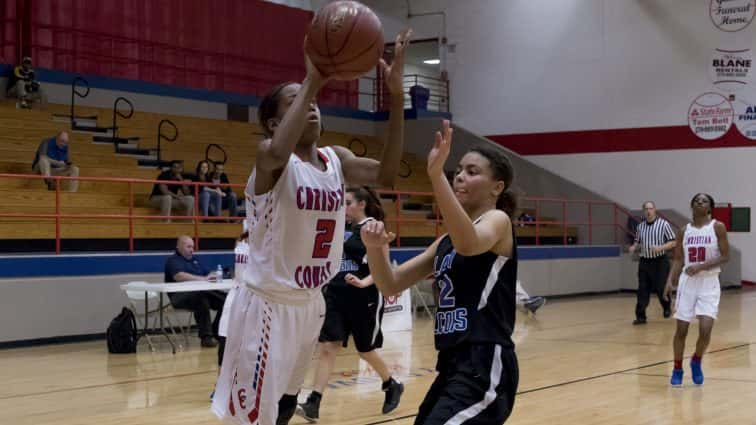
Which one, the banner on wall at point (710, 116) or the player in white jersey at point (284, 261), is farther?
the banner on wall at point (710, 116)

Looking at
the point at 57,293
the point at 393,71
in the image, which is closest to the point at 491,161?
the point at 393,71

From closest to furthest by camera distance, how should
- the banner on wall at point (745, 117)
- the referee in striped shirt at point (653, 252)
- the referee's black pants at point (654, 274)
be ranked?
the referee's black pants at point (654, 274) < the referee in striped shirt at point (653, 252) < the banner on wall at point (745, 117)

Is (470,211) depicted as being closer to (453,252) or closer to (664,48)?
(453,252)

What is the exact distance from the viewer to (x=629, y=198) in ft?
75.5

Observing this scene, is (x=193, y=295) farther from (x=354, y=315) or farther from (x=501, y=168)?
(x=501, y=168)

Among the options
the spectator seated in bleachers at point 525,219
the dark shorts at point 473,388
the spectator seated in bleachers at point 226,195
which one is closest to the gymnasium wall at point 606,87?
the spectator seated in bleachers at point 525,219

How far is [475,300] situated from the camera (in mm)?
3908

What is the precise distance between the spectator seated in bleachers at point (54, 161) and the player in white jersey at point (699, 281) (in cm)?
943

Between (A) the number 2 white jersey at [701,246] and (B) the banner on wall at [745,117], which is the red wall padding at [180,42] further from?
(A) the number 2 white jersey at [701,246]

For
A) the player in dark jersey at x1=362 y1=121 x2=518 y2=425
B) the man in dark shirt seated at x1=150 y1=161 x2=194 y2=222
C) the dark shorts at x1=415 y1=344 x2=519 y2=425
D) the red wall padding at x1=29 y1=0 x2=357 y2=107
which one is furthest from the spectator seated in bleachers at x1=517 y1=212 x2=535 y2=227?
the dark shorts at x1=415 y1=344 x2=519 y2=425

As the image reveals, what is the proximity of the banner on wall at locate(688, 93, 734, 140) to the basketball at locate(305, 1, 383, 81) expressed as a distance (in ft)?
62.8

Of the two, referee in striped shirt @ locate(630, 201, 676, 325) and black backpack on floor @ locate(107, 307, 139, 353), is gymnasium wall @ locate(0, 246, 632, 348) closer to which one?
black backpack on floor @ locate(107, 307, 139, 353)

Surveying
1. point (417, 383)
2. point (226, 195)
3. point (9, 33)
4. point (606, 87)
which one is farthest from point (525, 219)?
point (417, 383)

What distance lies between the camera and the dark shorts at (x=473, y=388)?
3.78 m
